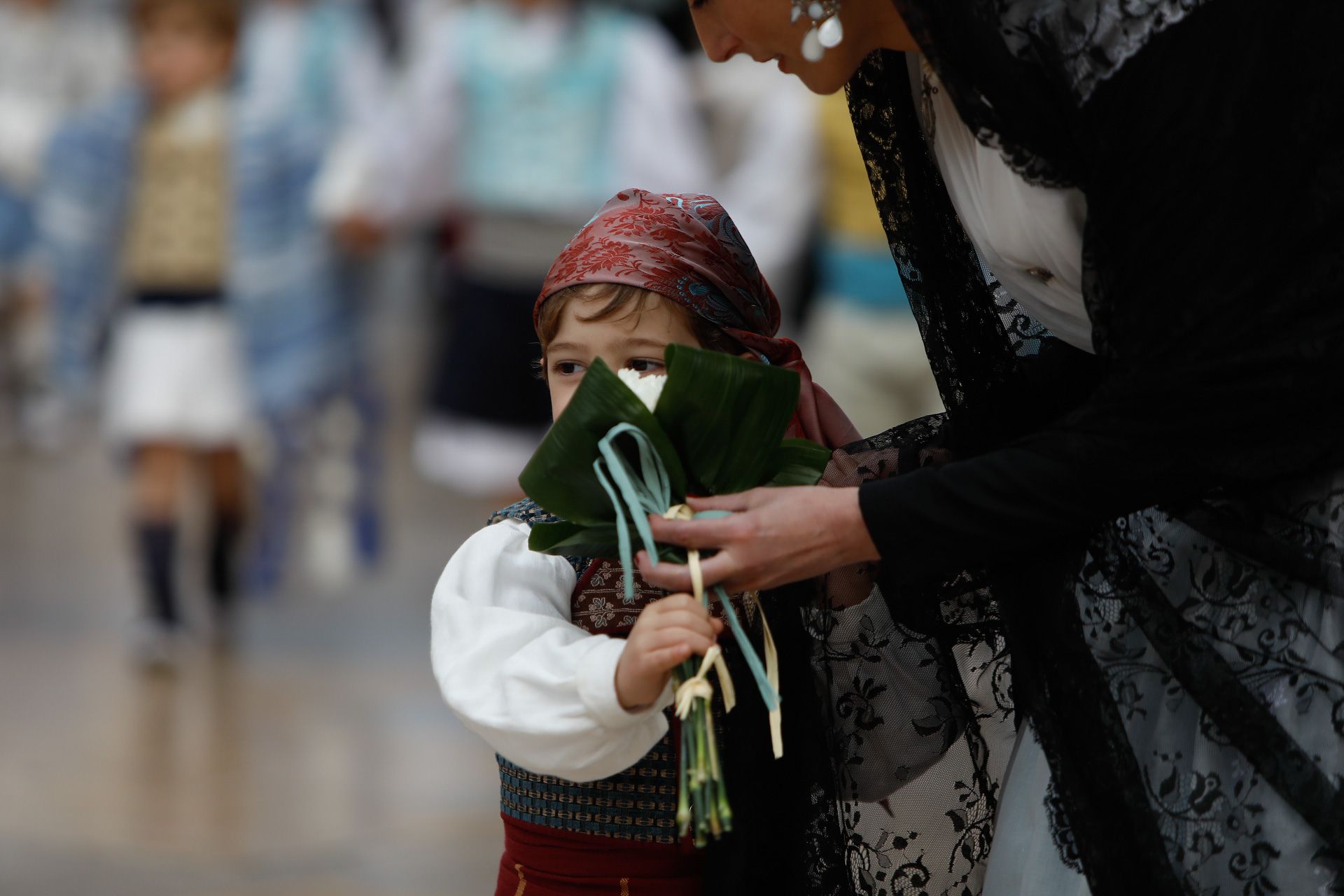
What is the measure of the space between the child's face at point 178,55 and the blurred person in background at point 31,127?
A: 3400 mm

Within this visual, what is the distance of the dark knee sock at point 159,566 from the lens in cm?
613

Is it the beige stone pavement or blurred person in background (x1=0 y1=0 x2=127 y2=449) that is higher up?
blurred person in background (x1=0 y1=0 x2=127 y2=449)

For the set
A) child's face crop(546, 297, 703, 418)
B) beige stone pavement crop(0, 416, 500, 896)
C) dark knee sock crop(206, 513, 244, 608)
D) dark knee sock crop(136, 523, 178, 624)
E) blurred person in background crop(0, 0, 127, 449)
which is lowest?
child's face crop(546, 297, 703, 418)

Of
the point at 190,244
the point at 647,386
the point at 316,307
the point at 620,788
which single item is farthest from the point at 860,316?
the point at 647,386

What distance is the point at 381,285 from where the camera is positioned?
559 inches

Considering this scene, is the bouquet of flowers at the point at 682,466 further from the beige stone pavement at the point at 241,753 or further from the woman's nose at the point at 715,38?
the beige stone pavement at the point at 241,753

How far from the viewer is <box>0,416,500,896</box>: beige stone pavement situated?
434 cm

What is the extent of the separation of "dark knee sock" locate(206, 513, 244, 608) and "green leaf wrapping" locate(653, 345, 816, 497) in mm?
4960

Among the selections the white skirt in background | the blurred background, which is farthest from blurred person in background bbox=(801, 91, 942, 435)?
the white skirt in background

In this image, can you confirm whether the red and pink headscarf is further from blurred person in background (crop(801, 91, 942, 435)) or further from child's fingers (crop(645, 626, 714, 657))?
blurred person in background (crop(801, 91, 942, 435))

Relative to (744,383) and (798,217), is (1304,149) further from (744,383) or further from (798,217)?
(798,217)

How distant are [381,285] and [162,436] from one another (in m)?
7.94

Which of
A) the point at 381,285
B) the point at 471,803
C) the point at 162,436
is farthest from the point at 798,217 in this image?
the point at 381,285

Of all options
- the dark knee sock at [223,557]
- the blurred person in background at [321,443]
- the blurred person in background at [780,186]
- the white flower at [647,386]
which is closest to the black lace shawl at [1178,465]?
the white flower at [647,386]
